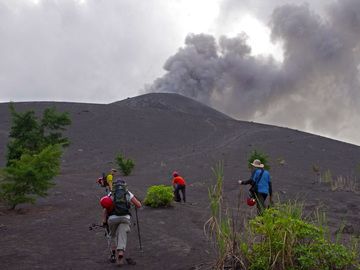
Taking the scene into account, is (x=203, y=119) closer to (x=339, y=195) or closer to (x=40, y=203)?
(x=339, y=195)

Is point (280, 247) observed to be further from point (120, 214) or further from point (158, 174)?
point (158, 174)

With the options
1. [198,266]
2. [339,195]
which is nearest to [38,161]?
[198,266]

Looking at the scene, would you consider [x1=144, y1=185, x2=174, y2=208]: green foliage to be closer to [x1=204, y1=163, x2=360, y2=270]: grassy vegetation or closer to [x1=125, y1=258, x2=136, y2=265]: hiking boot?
[x1=125, y1=258, x2=136, y2=265]: hiking boot

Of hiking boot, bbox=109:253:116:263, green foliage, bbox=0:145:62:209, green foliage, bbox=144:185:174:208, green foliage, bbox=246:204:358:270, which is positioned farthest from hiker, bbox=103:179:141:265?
green foliage, bbox=144:185:174:208

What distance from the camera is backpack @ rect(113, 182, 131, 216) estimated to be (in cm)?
740

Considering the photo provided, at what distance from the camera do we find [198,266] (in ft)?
23.4

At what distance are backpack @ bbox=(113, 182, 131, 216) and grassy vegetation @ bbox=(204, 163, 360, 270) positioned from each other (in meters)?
1.84

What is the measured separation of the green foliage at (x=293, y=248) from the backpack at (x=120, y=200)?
7.53 ft

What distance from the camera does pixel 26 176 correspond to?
492 inches

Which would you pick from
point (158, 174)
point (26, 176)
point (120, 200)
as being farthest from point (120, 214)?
point (158, 174)

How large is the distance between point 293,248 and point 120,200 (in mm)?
2825

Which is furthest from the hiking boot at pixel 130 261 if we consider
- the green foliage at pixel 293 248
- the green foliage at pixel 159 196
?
the green foliage at pixel 159 196

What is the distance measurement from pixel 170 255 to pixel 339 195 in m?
14.2

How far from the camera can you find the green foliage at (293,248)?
18.0 ft
